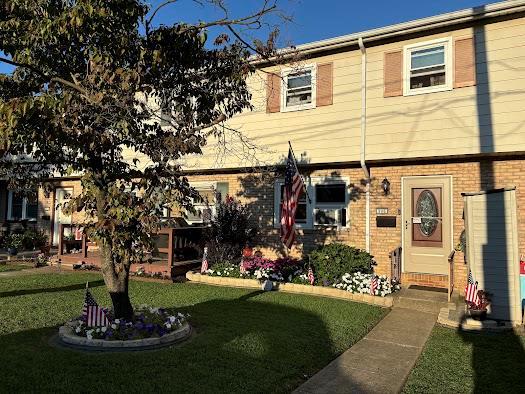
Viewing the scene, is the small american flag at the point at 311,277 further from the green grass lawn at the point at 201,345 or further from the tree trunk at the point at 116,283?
the tree trunk at the point at 116,283

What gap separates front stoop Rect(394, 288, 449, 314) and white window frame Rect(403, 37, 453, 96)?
4.35m

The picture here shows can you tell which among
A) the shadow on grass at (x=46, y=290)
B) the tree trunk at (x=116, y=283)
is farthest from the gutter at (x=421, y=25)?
the shadow on grass at (x=46, y=290)

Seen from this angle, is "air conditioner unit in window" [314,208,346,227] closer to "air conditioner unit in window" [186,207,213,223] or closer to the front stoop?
the front stoop

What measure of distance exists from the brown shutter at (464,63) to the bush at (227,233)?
6.00 meters

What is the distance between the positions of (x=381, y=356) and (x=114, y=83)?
4.62m

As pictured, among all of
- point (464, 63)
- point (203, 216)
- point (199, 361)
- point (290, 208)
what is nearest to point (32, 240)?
point (203, 216)

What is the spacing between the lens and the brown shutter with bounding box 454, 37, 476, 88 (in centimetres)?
960

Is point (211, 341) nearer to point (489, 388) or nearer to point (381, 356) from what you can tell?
point (381, 356)

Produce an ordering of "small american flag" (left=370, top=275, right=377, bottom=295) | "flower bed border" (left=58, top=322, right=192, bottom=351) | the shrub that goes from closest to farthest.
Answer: "flower bed border" (left=58, top=322, right=192, bottom=351) → "small american flag" (left=370, top=275, right=377, bottom=295) → the shrub

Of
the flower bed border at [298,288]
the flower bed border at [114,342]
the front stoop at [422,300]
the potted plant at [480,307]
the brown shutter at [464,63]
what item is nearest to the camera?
the flower bed border at [114,342]

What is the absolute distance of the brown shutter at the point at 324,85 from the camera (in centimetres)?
1138

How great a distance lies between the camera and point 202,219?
13.9 meters

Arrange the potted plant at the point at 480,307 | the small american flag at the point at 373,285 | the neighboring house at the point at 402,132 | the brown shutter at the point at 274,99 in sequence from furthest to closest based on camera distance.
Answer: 1. the brown shutter at the point at 274,99
2. the neighboring house at the point at 402,132
3. the small american flag at the point at 373,285
4. the potted plant at the point at 480,307

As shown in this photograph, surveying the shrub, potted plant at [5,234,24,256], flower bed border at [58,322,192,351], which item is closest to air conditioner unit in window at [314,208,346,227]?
flower bed border at [58,322,192,351]
